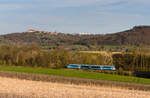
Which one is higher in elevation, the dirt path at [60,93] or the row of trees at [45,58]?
the row of trees at [45,58]

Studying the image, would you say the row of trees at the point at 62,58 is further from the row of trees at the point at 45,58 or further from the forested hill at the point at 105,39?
the forested hill at the point at 105,39

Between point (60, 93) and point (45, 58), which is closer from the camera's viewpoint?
point (60, 93)

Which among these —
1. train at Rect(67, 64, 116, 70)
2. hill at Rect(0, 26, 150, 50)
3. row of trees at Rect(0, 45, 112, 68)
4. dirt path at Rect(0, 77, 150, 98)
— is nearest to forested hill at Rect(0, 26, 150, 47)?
hill at Rect(0, 26, 150, 50)

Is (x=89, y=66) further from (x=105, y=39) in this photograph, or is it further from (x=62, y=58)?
(x=105, y=39)

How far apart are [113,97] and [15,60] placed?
2606 centimetres

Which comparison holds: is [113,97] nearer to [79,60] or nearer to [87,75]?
[87,75]

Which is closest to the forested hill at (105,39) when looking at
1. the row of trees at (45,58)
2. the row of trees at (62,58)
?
the row of trees at (45,58)

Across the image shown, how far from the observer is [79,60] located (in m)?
36.6

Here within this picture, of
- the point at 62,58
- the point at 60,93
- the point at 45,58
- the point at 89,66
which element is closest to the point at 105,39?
the point at 62,58

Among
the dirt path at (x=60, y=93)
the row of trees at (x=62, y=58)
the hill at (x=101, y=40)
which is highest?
the hill at (x=101, y=40)

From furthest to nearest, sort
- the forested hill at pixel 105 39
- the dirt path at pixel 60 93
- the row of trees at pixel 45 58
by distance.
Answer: the forested hill at pixel 105 39 < the row of trees at pixel 45 58 < the dirt path at pixel 60 93

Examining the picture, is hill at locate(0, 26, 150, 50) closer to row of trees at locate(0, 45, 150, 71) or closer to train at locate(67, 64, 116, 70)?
row of trees at locate(0, 45, 150, 71)

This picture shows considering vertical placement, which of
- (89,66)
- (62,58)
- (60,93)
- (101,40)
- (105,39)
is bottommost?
(60,93)

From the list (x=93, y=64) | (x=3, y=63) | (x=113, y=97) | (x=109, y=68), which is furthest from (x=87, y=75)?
(x=3, y=63)
